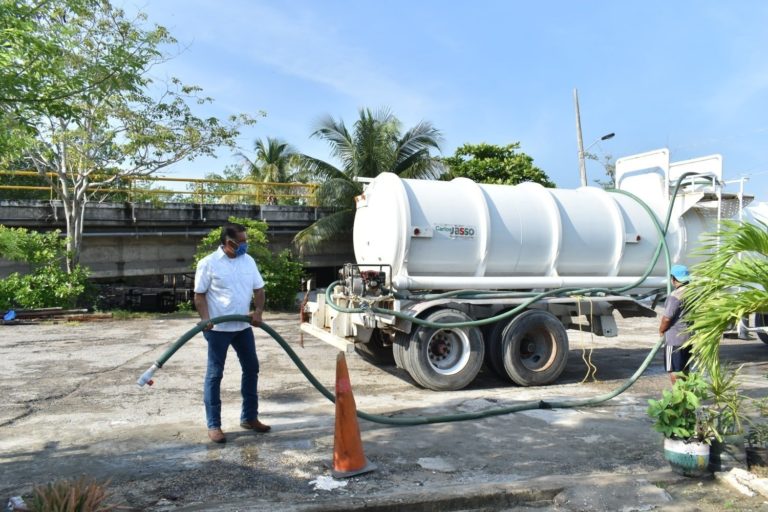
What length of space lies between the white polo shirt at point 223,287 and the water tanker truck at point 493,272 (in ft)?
6.41

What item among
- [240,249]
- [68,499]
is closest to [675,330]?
[240,249]

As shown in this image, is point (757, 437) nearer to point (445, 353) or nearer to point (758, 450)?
point (758, 450)

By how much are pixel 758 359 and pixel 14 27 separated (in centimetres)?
1142

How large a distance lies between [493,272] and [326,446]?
3952mm

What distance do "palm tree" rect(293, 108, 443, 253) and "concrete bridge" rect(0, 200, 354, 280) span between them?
186cm

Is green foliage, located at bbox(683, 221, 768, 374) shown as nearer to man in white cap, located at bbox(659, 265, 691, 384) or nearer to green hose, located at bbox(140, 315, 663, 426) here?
man in white cap, located at bbox(659, 265, 691, 384)

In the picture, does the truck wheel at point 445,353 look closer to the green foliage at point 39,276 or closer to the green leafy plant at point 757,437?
the green leafy plant at point 757,437

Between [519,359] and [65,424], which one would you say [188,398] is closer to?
[65,424]

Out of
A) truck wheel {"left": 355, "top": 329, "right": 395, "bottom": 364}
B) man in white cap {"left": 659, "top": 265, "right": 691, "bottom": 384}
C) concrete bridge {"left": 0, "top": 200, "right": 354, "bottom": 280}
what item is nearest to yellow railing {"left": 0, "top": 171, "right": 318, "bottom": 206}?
concrete bridge {"left": 0, "top": 200, "right": 354, "bottom": 280}

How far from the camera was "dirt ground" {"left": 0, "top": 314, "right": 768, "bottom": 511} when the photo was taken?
4.23 m

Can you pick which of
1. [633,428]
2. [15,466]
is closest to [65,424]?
[15,466]

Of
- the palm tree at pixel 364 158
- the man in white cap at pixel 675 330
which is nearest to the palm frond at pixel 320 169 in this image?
the palm tree at pixel 364 158

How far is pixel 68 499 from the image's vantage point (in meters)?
3.30

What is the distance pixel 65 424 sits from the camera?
6.00m
